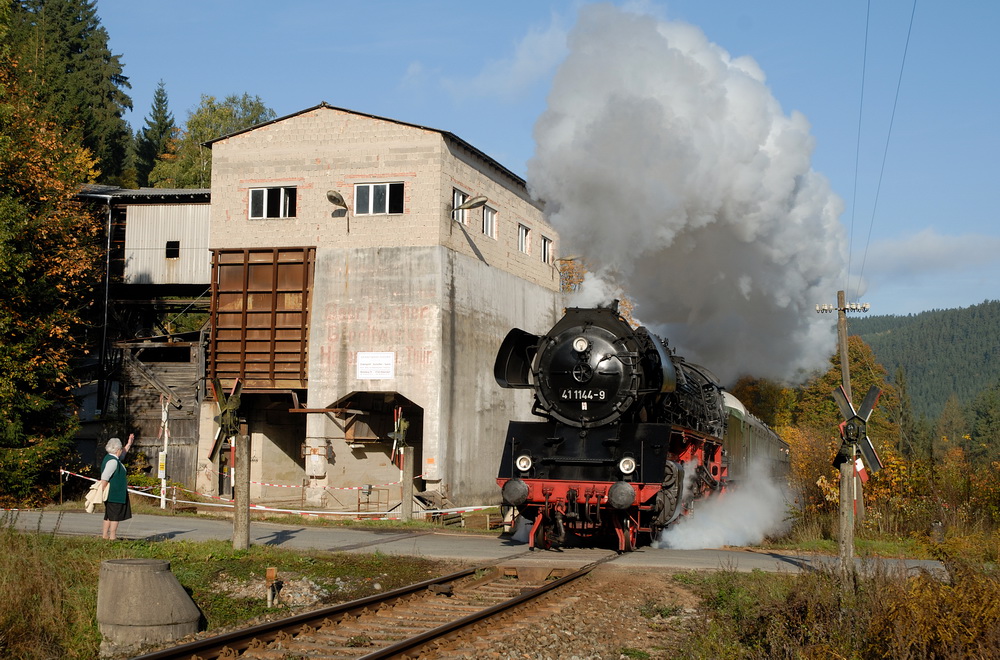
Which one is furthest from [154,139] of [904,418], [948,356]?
[948,356]

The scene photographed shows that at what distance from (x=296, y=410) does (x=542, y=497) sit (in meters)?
12.7

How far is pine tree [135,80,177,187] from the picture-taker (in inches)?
2290

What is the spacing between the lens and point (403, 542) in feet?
48.9

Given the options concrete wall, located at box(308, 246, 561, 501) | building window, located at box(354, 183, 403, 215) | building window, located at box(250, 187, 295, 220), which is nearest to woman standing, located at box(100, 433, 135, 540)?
concrete wall, located at box(308, 246, 561, 501)

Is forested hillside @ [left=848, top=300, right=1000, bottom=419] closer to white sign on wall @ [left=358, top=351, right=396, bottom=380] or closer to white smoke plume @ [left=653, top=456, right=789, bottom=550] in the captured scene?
white smoke plume @ [left=653, top=456, right=789, bottom=550]

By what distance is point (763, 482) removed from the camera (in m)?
23.3

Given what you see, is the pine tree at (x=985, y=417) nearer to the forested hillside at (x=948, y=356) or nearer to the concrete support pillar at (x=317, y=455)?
the forested hillside at (x=948, y=356)

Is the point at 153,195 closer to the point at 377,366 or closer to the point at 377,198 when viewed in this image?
the point at 377,198

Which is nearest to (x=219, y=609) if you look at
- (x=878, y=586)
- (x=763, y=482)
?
(x=878, y=586)

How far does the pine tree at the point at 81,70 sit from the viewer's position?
46656mm

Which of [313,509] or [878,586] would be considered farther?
[313,509]

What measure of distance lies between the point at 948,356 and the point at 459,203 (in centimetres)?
18080

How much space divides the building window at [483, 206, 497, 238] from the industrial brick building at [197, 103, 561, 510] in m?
0.46

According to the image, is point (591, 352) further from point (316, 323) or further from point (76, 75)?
point (76, 75)
